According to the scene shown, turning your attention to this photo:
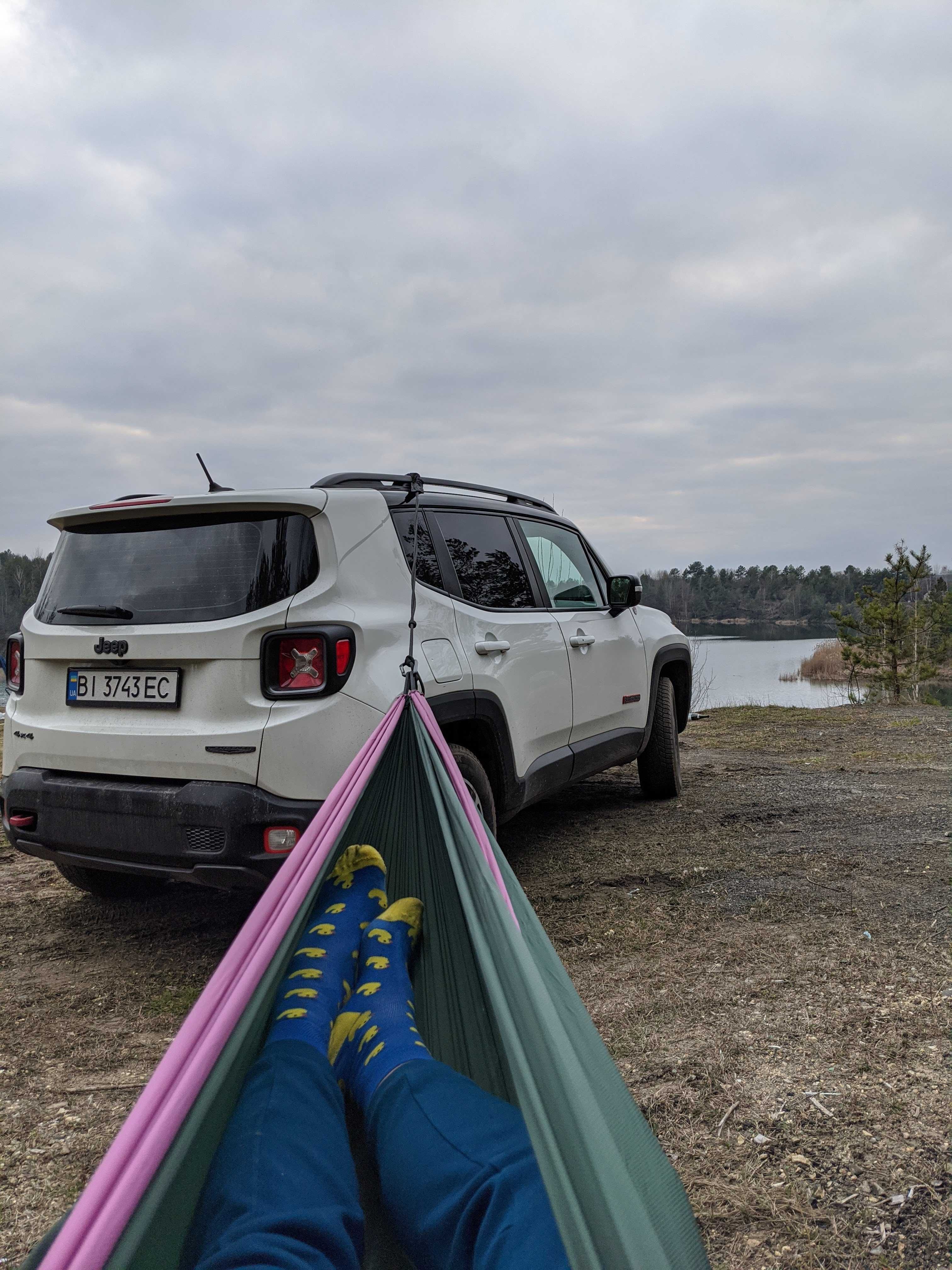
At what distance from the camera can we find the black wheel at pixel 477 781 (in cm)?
265

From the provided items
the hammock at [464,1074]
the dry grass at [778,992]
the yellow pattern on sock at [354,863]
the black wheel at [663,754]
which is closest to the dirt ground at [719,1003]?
the dry grass at [778,992]

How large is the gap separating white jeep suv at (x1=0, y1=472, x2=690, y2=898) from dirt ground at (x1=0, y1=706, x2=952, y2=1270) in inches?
13.9

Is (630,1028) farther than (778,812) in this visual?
No

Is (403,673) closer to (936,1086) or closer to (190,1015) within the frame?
(190,1015)

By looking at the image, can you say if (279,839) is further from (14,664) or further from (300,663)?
(14,664)

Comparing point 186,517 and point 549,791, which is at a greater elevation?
point 186,517

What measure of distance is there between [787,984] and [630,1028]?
19.4 inches

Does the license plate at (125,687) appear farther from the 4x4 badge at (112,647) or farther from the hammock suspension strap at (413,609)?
the hammock suspension strap at (413,609)

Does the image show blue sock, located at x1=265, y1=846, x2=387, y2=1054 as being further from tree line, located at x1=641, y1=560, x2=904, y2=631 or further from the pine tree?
the pine tree

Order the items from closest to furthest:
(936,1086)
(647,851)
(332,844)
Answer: (332,844) < (936,1086) < (647,851)

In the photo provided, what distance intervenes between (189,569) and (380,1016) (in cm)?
129

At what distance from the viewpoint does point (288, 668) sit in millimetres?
2166

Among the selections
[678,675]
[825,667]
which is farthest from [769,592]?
[678,675]

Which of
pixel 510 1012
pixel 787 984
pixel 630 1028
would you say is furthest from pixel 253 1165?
pixel 787 984
